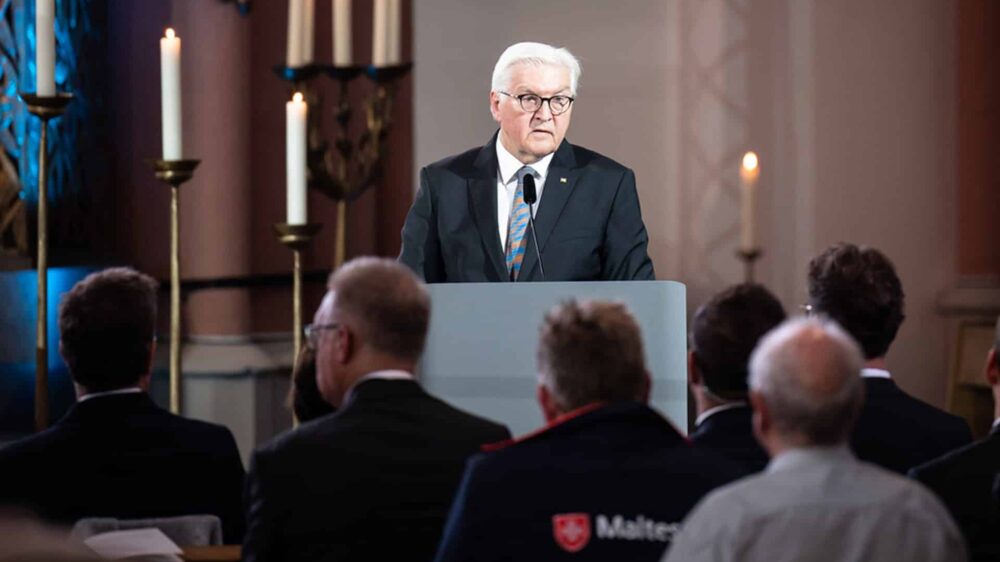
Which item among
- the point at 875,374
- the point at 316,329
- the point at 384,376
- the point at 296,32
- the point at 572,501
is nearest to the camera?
the point at 572,501

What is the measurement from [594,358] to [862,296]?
35.4 inches

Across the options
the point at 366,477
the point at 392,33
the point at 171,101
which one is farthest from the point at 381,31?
the point at 366,477

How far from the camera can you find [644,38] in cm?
584

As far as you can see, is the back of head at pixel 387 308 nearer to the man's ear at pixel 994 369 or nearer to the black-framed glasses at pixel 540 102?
the man's ear at pixel 994 369

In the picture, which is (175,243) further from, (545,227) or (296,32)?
(545,227)

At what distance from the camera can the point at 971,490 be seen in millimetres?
2303

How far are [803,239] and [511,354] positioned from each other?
322cm

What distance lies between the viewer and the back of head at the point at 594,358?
203 centimetres

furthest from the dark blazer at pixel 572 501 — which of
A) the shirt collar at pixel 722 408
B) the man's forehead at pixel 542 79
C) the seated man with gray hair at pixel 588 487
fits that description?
the man's forehead at pixel 542 79

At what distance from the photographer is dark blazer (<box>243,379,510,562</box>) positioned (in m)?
2.11

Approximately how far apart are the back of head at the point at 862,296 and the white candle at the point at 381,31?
77.2 inches

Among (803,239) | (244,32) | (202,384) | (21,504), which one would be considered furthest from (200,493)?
(803,239)

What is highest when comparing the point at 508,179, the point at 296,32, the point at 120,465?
the point at 296,32

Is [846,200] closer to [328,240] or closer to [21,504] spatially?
[328,240]
